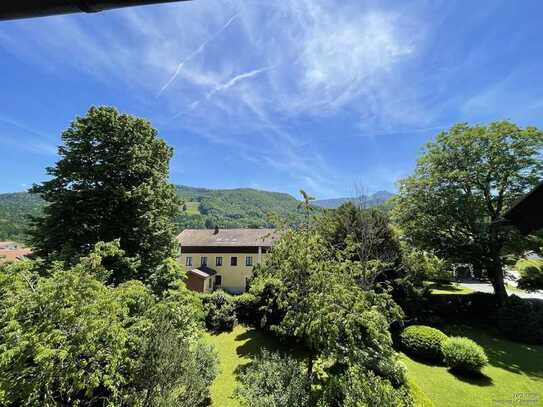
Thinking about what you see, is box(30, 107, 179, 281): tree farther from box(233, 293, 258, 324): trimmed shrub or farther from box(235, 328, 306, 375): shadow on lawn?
box(233, 293, 258, 324): trimmed shrub

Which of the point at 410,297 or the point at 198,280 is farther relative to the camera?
the point at 198,280

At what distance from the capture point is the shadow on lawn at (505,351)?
12.1 meters

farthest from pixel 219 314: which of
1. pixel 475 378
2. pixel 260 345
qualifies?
pixel 475 378

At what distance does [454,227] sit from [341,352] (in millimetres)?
17846

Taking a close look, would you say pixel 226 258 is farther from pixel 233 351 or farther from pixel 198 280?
pixel 233 351

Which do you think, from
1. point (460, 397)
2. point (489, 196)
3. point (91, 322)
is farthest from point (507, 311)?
point (91, 322)

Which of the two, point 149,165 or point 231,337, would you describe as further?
point 231,337

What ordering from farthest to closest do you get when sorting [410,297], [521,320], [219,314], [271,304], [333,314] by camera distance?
[219,314] → [410,297] → [521,320] → [271,304] → [333,314]

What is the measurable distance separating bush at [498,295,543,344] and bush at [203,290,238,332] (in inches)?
695

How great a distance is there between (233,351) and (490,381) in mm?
12211

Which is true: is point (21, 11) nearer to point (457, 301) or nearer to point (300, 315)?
point (300, 315)

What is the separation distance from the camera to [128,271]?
12.3 meters

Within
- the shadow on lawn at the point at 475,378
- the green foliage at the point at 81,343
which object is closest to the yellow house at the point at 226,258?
the shadow on lawn at the point at 475,378

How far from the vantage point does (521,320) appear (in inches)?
612
